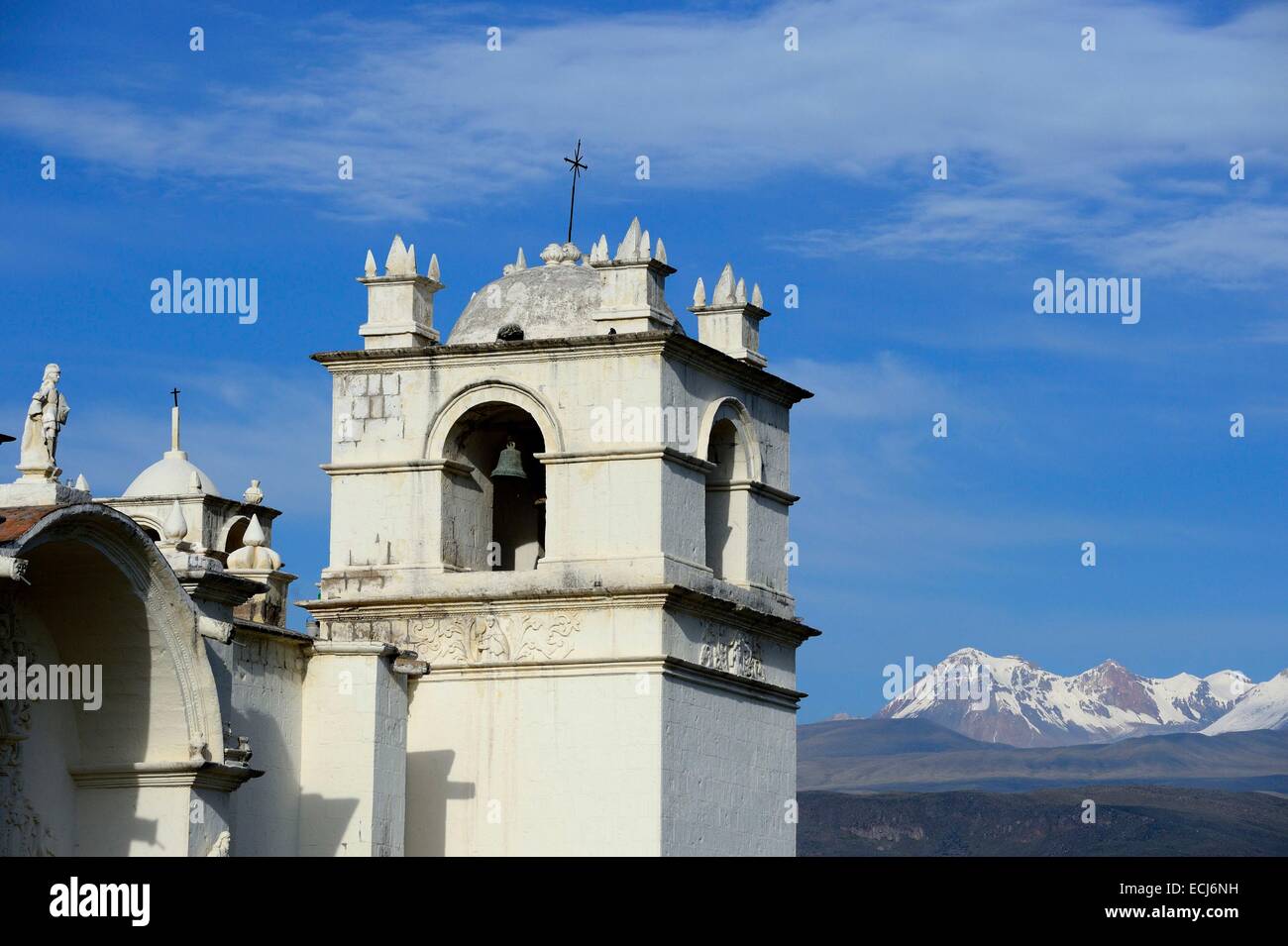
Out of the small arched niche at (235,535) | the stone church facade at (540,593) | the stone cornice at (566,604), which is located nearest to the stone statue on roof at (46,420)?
the stone church facade at (540,593)

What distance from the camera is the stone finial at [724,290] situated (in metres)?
39.8

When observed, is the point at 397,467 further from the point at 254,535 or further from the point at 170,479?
the point at 170,479

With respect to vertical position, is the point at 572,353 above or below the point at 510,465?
above

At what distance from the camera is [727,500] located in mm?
39281

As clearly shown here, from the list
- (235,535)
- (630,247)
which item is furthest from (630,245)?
(235,535)

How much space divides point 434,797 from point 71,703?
7885 mm

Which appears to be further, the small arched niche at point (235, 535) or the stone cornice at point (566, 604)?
the small arched niche at point (235, 535)

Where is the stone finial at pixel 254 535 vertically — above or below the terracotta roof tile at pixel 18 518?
above

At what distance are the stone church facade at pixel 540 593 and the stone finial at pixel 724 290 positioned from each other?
5 cm

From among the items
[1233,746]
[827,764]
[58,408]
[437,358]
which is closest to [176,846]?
[58,408]

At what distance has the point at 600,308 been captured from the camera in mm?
38000

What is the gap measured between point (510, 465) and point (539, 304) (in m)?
2.26

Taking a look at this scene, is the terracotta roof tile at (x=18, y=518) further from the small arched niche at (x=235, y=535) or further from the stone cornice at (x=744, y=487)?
the small arched niche at (x=235, y=535)

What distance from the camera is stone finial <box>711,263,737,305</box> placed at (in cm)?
3978
